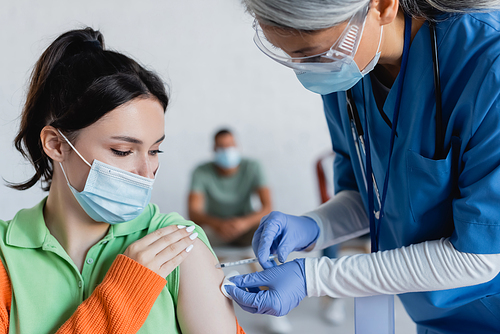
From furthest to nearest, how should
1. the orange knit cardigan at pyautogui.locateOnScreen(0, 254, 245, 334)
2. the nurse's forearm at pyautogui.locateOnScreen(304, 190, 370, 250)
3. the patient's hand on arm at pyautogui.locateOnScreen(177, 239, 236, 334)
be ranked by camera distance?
1. the nurse's forearm at pyautogui.locateOnScreen(304, 190, 370, 250)
2. the patient's hand on arm at pyautogui.locateOnScreen(177, 239, 236, 334)
3. the orange knit cardigan at pyautogui.locateOnScreen(0, 254, 245, 334)

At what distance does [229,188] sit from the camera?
3.40 meters

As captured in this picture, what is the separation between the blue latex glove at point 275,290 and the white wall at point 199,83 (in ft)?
6.38

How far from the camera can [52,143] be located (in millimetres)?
1120

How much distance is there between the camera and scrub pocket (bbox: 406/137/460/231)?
95cm

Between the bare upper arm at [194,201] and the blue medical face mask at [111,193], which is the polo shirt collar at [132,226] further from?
the bare upper arm at [194,201]

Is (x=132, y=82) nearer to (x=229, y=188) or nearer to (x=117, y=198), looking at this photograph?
(x=117, y=198)

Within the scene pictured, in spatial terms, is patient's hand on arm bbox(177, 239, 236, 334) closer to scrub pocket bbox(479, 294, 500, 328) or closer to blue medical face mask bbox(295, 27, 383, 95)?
blue medical face mask bbox(295, 27, 383, 95)

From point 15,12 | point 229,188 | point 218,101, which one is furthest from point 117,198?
point 218,101

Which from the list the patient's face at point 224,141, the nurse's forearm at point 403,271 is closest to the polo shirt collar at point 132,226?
the nurse's forearm at point 403,271

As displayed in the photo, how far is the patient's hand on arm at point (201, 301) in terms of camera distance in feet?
3.40

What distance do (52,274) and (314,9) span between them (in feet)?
2.96

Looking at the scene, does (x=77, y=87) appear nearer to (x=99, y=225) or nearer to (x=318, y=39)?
(x=99, y=225)

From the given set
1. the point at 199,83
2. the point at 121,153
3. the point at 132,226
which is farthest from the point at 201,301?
the point at 199,83

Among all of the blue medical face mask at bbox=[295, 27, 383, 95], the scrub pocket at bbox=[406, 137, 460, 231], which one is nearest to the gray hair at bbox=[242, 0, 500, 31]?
the blue medical face mask at bbox=[295, 27, 383, 95]
